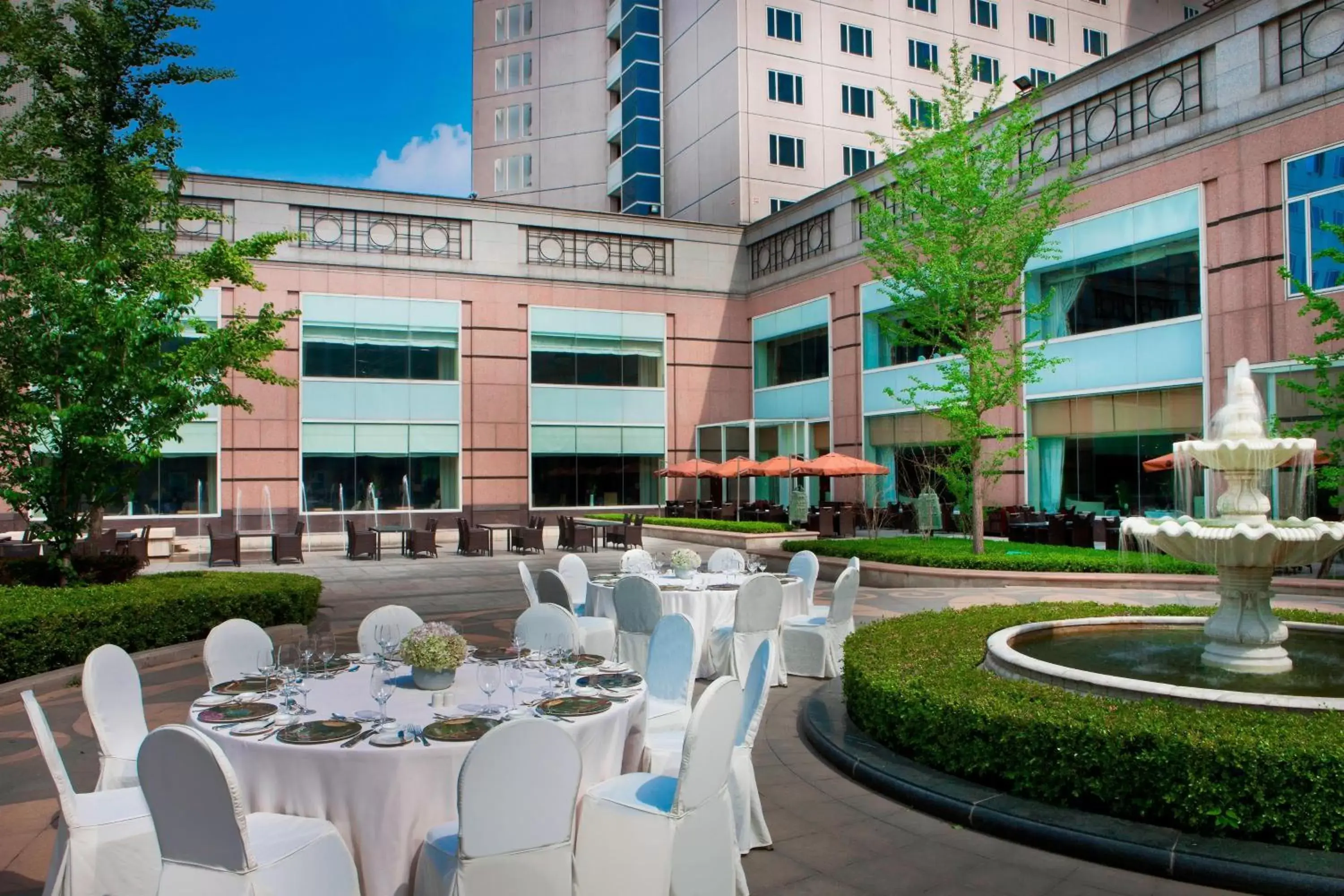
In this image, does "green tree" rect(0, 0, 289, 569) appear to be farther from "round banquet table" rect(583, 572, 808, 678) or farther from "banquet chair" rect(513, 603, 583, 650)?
"banquet chair" rect(513, 603, 583, 650)

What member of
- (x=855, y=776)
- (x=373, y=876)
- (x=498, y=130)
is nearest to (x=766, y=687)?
(x=855, y=776)

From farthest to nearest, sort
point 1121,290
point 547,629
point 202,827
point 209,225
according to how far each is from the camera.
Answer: point 209,225 → point 1121,290 → point 547,629 → point 202,827

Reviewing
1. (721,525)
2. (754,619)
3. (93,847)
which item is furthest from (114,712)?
(721,525)

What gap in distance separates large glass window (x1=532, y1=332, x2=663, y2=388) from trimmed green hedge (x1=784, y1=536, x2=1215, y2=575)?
1455cm

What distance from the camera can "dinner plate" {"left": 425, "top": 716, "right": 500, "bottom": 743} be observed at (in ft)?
13.4

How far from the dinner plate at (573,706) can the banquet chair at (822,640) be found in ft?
16.0

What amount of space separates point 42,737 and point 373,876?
1530mm

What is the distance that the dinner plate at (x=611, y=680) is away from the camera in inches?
199

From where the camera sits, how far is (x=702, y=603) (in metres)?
9.36

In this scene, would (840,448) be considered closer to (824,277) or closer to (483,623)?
(824,277)

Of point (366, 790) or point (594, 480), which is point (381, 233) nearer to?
point (594, 480)

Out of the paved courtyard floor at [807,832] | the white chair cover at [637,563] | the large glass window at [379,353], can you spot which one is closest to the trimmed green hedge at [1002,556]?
the white chair cover at [637,563]

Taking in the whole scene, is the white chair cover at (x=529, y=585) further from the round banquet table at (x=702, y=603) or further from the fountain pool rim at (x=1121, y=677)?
the fountain pool rim at (x=1121, y=677)

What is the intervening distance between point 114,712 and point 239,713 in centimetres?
87
